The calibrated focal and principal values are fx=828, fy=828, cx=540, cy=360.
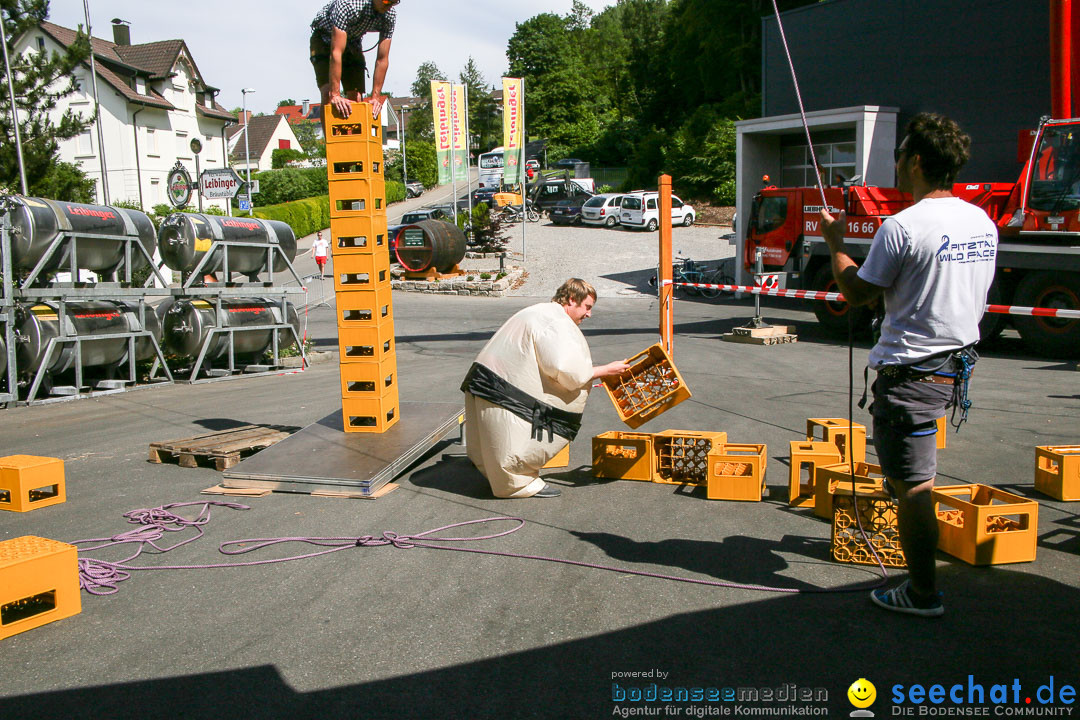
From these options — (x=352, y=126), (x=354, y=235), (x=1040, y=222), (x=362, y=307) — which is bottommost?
(x=362, y=307)

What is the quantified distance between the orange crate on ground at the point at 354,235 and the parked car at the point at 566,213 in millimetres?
34655

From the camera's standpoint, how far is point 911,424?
140 inches

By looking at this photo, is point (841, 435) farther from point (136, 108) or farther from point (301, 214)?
point (136, 108)

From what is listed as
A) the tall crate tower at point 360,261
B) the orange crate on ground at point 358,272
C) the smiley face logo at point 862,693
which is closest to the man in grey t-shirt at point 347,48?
the tall crate tower at point 360,261

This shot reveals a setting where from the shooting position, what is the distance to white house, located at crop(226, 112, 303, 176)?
7441 centimetres

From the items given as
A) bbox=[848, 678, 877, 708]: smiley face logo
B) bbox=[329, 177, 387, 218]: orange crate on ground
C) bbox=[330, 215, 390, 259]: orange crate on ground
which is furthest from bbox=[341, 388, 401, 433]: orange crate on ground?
bbox=[848, 678, 877, 708]: smiley face logo

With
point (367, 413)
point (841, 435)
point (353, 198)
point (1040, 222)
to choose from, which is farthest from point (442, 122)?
point (841, 435)

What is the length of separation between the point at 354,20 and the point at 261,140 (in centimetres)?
7529

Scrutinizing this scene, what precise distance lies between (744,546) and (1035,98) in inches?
753

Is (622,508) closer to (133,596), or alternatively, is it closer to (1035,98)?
(133,596)

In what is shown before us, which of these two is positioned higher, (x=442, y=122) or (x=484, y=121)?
(x=484, y=121)

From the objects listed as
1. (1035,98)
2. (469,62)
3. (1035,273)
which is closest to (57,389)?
(1035,273)

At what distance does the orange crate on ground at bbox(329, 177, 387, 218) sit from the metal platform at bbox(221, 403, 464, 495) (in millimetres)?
1892

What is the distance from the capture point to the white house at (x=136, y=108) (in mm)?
43906
